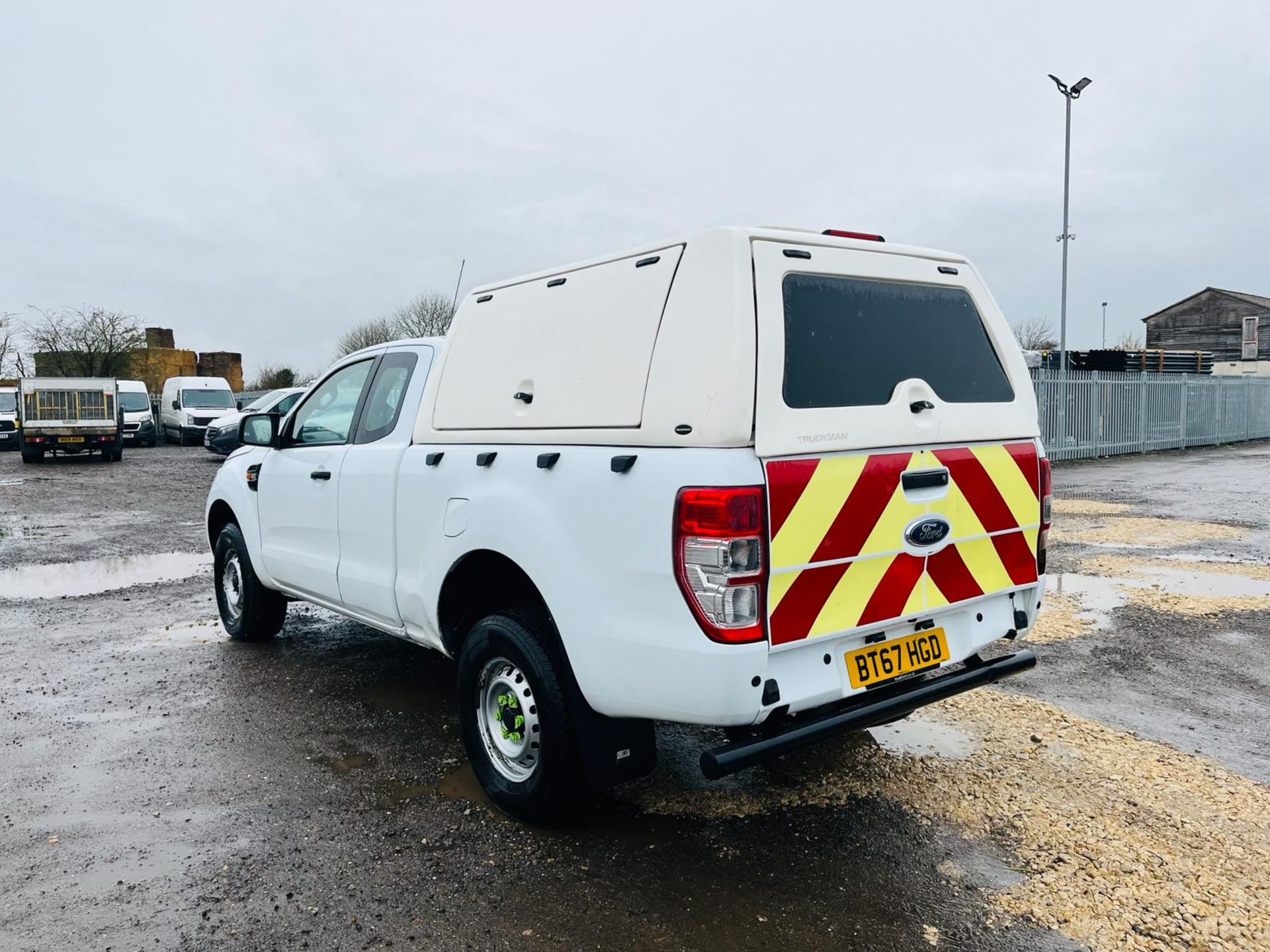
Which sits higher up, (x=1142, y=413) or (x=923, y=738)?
(x=1142, y=413)

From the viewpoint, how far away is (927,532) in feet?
11.3

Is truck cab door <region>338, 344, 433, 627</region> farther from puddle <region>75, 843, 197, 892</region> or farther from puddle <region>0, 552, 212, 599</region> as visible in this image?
puddle <region>0, 552, 212, 599</region>

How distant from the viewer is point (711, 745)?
4.57 meters

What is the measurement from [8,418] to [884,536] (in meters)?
33.1

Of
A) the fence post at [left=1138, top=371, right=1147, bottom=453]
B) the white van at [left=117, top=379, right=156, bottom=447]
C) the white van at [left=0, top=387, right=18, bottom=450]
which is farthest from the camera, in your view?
the white van at [left=0, top=387, right=18, bottom=450]

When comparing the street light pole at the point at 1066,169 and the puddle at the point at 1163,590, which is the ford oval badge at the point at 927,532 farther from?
the street light pole at the point at 1066,169

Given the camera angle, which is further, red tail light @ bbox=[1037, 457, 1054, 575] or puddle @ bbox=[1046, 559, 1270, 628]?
puddle @ bbox=[1046, 559, 1270, 628]

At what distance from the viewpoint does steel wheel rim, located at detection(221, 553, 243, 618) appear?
6.43 metres

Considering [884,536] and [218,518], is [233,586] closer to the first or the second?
[218,518]

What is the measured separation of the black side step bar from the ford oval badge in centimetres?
54

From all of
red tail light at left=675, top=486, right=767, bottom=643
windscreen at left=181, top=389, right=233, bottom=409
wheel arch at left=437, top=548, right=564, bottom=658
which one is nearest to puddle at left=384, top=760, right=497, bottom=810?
wheel arch at left=437, top=548, right=564, bottom=658

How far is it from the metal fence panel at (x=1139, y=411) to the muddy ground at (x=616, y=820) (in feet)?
51.1

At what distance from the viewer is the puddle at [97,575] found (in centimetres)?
846

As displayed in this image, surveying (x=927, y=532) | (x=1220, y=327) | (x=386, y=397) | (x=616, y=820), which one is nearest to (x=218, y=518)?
(x=386, y=397)
